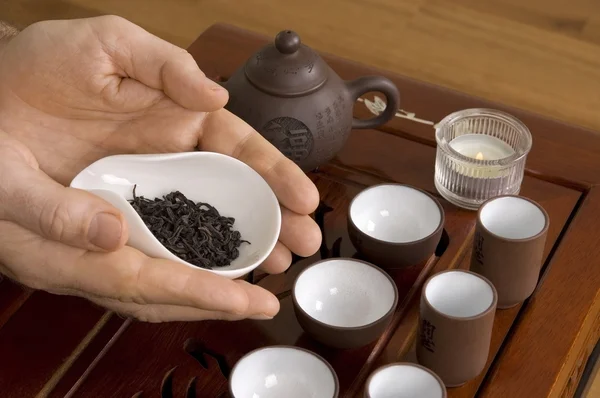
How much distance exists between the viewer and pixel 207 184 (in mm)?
1326

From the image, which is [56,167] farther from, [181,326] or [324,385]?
[324,385]

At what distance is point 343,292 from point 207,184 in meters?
0.26

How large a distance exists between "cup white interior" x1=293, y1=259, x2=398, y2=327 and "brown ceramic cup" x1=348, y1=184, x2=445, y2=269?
0.14 feet

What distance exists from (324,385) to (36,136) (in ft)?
1.98

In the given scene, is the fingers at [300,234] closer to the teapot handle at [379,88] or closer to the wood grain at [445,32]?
the teapot handle at [379,88]

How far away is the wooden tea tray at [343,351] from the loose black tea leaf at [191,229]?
0.07 m

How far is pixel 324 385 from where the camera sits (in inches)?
42.4

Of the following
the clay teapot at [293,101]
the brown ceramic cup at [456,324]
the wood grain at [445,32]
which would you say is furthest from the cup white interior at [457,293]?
the wood grain at [445,32]

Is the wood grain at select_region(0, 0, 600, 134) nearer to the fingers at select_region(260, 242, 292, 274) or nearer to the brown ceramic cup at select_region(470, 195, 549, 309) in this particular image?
the brown ceramic cup at select_region(470, 195, 549, 309)

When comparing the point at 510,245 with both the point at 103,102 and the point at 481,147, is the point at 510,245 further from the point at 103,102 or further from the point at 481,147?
the point at 103,102

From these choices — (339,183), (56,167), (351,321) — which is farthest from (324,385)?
(56,167)

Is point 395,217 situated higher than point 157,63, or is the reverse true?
point 157,63

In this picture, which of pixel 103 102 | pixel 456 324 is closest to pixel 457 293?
pixel 456 324

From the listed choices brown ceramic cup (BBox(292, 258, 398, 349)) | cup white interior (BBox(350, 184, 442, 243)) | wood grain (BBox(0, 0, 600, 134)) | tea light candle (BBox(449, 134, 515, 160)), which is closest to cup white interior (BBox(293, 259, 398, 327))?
brown ceramic cup (BBox(292, 258, 398, 349))
